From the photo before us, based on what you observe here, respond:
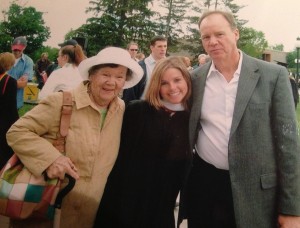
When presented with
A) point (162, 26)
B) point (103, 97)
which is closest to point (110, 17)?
point (162, 26)

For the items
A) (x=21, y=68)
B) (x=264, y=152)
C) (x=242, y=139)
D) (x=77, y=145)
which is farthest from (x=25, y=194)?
(x=21, y=68)

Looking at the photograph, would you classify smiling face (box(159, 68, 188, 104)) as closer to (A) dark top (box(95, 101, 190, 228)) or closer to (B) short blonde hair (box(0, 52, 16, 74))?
(A) dark top (box(95, 101, 190, 228))

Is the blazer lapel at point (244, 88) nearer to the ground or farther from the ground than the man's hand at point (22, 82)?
farther from the ground

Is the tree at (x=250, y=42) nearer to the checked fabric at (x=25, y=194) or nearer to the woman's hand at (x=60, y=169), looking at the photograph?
the woman's hand at (x=60, y=169)

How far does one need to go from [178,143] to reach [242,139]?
54cm

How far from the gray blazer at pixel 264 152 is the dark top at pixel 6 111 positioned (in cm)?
301

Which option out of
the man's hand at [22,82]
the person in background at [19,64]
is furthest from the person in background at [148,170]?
the person in background at [19,64]

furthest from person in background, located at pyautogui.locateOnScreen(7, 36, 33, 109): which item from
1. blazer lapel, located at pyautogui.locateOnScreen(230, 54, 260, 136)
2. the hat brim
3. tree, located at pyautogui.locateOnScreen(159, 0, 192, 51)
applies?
tree, located at pyautogui.locateOnScreen(159, 0, 192, 51)

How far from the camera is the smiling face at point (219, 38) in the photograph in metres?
2.46

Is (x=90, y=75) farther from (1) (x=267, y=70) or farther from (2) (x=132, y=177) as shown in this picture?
(1) (x=267, y=70)

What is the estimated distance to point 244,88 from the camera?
2.30 m

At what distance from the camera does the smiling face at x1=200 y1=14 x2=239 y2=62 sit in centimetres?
246

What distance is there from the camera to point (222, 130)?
2.36 m

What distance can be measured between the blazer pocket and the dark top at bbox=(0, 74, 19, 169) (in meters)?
3.13
